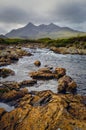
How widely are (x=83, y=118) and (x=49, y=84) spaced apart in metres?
24.0

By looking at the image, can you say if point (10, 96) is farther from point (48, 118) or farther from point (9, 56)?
point (9, 56)

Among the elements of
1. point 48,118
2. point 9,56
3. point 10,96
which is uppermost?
point 48,118

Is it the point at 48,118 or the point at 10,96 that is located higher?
the point at 48,118

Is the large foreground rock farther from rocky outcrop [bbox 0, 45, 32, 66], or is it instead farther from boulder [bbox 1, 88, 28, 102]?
rocky outcrop [bbox 0, 45, 32, 66]

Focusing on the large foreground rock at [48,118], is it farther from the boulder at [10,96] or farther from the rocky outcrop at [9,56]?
the rocky outcrop at [9,56]

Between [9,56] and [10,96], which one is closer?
[10,96]

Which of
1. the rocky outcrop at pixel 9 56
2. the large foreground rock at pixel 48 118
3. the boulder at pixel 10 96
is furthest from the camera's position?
the rocky outcrop at pixel 9 56

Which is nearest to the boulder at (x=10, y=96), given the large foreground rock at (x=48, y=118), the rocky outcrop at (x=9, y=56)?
the large foreground rock at (x=48, y=118)

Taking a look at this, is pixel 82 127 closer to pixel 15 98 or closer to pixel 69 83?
pixel 15 98

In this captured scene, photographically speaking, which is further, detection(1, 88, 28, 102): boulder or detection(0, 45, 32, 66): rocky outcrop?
detection(0, 45, 32, 66): rocky outcrop

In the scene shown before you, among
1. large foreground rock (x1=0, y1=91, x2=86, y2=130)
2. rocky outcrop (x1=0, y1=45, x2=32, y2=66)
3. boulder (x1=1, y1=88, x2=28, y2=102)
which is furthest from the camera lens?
rocky outcrop (x1=0, y1=45, x2=32, y2=66)

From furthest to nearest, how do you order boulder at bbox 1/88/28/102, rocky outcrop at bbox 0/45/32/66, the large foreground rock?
1. rocky outcrop at bbox 0/45/32/66
2. boulder at bbox 1/88/28/102
3. the large foreground rock

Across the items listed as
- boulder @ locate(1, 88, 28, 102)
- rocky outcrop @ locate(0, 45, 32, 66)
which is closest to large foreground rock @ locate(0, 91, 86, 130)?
boulder @ locate(1, 88, 28, 102)

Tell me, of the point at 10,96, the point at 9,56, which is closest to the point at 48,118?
the point at 10,96
